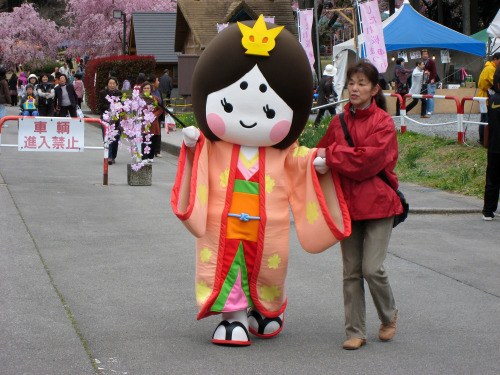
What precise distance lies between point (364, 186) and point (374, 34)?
14.1 m

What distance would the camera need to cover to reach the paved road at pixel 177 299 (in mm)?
4734

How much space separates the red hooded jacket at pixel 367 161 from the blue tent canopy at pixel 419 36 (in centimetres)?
2146

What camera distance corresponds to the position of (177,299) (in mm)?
6184

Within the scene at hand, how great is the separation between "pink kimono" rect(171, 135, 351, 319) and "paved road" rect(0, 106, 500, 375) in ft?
1.29

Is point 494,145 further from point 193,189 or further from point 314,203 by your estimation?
point 193,189

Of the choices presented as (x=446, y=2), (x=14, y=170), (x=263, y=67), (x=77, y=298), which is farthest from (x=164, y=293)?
(x=446, y=2)

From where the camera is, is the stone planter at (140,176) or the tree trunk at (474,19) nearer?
the stone planter at (140,176)

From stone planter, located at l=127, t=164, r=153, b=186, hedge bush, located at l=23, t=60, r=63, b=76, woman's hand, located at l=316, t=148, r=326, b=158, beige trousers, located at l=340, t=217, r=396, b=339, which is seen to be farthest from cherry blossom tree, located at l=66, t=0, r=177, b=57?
beige trousers, located at l=340, t=217, r=396, b=339

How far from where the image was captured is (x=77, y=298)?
6113 mm

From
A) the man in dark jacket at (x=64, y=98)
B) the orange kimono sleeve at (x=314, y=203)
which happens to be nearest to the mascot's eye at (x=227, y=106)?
the orange kimono sleeve at (x=314, y=203)

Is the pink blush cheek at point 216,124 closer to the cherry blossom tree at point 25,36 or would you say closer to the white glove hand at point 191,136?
the white glove hand at point 191,136

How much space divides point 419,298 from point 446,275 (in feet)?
3.08

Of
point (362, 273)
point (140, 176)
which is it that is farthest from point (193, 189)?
point (140, 176)

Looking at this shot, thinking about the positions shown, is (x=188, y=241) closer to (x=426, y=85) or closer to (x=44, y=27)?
(x=426, y=85)
